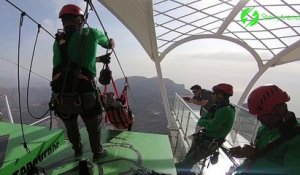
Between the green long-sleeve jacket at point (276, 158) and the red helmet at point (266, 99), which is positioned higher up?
the red helmet at point (266, 99)

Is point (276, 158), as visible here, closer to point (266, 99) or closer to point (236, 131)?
point (266, 99)

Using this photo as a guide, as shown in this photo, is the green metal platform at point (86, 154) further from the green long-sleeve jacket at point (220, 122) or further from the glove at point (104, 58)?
the glove at point (104, 58)

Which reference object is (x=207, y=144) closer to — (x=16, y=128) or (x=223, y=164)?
(x=223, y=164)

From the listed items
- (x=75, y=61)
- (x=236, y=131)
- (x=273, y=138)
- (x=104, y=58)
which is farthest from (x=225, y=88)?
(x=236, y=131)

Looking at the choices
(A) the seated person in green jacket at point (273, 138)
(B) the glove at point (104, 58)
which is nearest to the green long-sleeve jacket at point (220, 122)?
(B) the glove at point (104, 58)

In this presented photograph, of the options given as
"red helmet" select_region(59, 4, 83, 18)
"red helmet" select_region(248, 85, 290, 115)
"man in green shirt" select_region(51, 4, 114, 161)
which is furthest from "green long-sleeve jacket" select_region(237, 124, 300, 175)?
"red helmet" select_region(59, 4, 83, 18)
